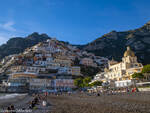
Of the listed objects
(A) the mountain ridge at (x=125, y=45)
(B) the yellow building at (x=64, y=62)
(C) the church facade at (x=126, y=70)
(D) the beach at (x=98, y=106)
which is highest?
(A) the mountain ridge at (x=125, y=45)

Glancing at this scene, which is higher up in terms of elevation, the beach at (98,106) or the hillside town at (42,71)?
the hillside town at (42,71)

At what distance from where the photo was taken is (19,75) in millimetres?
96562

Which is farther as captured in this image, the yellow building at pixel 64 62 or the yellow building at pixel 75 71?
the yellow building at pixel 64 62

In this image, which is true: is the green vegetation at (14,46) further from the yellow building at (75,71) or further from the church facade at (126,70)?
the church facade at (126,70)

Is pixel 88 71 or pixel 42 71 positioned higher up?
pixel 42 71

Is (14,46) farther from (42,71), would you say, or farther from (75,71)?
(75,71)

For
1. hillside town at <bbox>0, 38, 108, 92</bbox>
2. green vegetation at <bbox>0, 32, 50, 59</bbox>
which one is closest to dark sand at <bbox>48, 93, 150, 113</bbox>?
hillside town at <bbox>0, 38, 108, 92</bbox>

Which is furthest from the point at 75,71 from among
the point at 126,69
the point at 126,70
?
the point at 126,70

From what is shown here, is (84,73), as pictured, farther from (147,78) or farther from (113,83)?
(147,78)

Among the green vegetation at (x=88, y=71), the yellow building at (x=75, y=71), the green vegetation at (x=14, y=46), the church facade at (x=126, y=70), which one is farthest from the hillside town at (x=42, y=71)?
the green vegetation at (x=14, y=46)

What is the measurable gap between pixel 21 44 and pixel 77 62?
8278cm

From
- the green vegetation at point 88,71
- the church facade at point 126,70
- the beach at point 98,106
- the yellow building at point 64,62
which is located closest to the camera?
the beach at point 98,106

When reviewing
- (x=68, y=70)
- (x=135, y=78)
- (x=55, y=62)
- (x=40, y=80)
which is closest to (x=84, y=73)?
(x=68, y=70)

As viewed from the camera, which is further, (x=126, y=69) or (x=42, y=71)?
(x=42, y=71)
